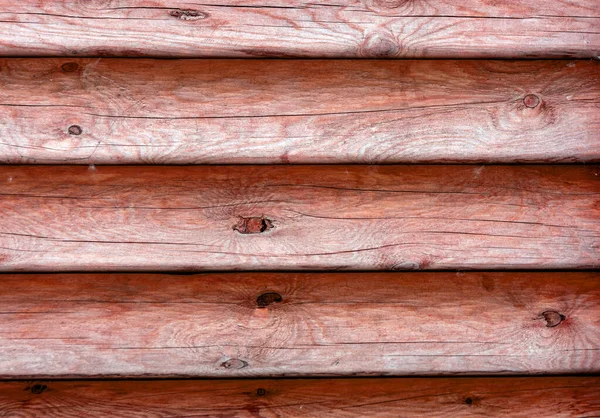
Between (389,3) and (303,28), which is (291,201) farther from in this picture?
(389,3)

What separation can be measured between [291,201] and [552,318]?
39.0 inches

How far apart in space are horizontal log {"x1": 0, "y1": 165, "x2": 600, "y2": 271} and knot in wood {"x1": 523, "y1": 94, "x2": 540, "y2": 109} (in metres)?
0.22

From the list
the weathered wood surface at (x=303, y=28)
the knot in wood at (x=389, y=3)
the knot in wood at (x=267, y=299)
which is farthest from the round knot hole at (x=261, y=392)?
the knot in wood at (x=389, y=3)

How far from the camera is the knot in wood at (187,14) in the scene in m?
2.02

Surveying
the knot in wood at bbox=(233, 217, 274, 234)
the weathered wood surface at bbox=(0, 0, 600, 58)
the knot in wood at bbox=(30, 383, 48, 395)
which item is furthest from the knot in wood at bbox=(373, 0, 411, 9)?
the knot in wood at bbox=(30, 383, 48, 395)

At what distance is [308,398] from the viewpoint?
6.84 ft

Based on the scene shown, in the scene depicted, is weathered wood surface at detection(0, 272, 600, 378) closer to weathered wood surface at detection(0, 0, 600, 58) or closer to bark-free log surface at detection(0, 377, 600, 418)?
bark-free log surface at detection(0, 377, 600, 418)

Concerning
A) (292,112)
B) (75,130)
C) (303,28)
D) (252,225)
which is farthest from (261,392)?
(303,28)

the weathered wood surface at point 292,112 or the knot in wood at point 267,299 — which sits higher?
the weathered wood surface at point 292,112

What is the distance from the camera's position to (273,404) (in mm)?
2074

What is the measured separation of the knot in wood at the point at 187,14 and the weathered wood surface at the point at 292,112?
145 millimetres

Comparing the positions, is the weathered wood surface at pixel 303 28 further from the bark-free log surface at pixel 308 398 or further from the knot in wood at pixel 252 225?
the bark-free log surface at pixel 308 398

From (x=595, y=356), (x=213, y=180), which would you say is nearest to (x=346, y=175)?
(x=213, y=180)

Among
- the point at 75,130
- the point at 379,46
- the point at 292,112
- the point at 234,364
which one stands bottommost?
the point at 234,364
